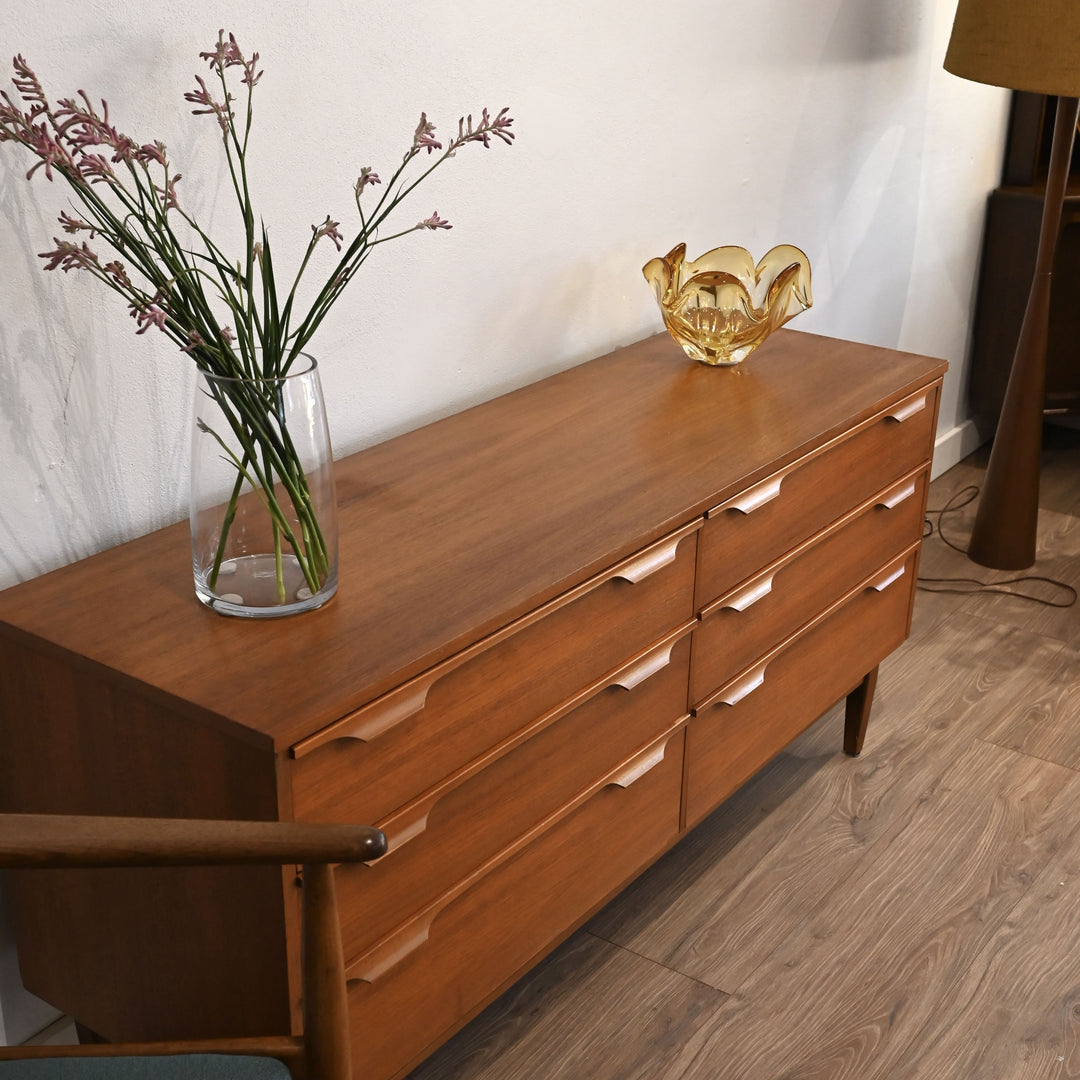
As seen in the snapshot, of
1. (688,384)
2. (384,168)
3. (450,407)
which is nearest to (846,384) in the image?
(688,384)

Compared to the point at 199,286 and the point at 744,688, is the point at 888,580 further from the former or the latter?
the point at 199,286

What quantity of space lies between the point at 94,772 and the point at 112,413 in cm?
42

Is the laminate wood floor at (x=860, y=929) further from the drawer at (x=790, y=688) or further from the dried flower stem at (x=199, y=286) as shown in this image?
the dried flower stem at (x=199, y=286)

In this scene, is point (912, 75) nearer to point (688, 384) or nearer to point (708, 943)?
point (688, 384)

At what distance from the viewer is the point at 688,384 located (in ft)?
6.72

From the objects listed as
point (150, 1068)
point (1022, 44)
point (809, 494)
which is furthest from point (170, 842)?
point (1022, 44)

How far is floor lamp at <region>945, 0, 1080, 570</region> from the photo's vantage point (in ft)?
8.10

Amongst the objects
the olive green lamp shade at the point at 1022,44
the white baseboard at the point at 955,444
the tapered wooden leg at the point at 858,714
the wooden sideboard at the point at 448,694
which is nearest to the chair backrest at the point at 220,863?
the wooden sideboard at the point at 448,694

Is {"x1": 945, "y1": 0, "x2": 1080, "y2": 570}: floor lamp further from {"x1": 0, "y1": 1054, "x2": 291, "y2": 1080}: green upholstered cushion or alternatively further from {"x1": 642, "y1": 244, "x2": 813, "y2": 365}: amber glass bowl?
{"x1": 0, "y1": 1054, "x2": 291, "y2": 1080}: green upholstered cushion

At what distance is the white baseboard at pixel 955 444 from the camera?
11.8ft

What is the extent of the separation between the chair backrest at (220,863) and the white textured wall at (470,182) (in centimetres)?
57

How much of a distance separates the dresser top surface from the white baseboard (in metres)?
1.48

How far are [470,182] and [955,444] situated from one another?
7.13 ft

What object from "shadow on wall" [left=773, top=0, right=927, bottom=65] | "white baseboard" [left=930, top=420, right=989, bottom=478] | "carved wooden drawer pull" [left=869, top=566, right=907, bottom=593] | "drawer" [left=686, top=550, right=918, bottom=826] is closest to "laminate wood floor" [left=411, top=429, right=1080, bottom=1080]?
"drawer" [left=686, top=550, right=918, bottom=826]
